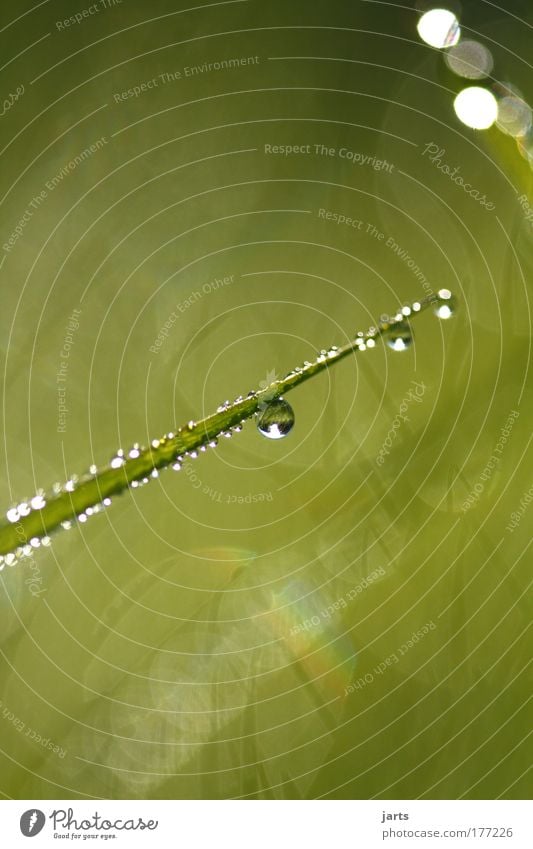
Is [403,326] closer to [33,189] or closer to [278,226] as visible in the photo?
[278,226]

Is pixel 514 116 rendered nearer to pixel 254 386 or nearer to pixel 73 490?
pixel 254 386

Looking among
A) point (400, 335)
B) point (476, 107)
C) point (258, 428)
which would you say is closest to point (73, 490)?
point (258, 428)

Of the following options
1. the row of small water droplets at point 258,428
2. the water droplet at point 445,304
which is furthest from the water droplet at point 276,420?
the water droplet at point 445,304

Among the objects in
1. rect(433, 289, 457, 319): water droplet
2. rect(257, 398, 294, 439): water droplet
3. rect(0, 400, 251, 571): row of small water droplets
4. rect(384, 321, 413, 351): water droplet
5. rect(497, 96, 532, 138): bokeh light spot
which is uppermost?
rect(497, 96, 532, 138): bokeh light spot

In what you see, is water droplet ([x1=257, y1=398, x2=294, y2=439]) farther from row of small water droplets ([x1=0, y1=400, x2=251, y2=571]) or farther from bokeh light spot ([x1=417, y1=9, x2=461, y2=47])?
bokeh light spot ([x1=417, y1=9, x2=461, y2=47])

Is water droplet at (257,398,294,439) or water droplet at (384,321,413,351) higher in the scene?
water droplet at (384,321,413,351)

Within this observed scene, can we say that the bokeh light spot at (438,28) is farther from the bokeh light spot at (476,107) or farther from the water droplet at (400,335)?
the water droplet at (400,335)

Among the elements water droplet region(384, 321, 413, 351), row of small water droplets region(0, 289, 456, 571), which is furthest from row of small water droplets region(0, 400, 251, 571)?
water droplet region(384, 321, 413, 351)
